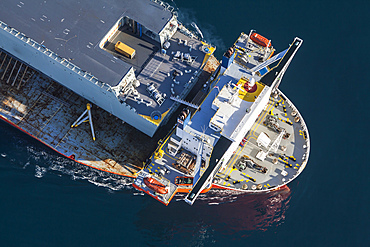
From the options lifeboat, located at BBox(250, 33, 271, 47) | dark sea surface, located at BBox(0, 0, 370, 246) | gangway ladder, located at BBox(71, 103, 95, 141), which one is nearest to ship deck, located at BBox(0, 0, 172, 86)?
gangway ladder, located at BBox(71, 103, 95, 141)

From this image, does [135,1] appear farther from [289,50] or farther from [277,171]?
[277,171]

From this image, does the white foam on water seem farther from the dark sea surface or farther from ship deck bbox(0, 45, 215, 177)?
ship deck bbox(0, 45, 215, 177)

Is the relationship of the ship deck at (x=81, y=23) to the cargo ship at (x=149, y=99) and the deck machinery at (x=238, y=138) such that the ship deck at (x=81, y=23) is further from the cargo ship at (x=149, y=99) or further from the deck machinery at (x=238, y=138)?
the deck machinery at (x=238, y=138)

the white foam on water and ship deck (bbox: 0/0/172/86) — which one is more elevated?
ship deck (bbox: 0/0/172/86)

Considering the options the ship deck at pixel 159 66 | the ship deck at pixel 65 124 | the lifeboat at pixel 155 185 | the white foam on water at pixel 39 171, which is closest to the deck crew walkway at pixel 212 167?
the lifeboat at pixel 155 185

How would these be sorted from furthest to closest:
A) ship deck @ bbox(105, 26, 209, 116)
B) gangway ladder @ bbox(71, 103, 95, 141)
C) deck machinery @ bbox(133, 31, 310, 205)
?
gangway ladder @ bbox(71, 103, 95, 141)
ship deck @ bbox(105, 26, 209, 116)
deck machinery @ bbox(133, 31, 310, 205)

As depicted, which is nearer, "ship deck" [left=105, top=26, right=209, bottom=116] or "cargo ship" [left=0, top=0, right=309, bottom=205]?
"cargo ship" [left=0, top=0, right=309, bottom=205]

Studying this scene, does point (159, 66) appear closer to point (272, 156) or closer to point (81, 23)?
point (81, 23)

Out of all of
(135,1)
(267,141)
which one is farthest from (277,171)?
(135,1)
